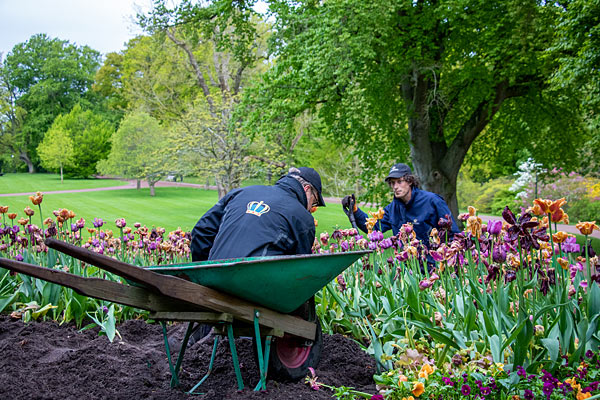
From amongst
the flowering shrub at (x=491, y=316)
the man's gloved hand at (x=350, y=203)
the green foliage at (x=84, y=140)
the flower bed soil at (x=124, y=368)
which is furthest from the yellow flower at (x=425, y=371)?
the green foliage at (x=84, y=140)

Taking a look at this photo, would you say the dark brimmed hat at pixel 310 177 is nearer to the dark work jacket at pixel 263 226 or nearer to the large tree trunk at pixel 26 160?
the dark work jacket at pixel 263 226

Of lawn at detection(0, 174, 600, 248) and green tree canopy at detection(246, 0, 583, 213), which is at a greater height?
green tree canopy at detection(246, 0, 583, 213)

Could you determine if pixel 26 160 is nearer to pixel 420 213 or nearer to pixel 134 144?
pixel 134 144

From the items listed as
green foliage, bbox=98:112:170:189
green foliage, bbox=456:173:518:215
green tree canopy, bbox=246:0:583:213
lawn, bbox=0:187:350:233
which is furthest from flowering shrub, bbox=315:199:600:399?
green foliage, bbox=98:112:170:189

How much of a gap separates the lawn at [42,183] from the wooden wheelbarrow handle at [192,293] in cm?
2356

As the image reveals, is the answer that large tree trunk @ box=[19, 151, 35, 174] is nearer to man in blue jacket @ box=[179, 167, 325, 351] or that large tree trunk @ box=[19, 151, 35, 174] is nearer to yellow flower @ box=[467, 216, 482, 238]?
man in blue jacket @ box=[179, 167, 325, 351]

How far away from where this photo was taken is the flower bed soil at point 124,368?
2.66 metres

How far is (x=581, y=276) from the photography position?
140 inches

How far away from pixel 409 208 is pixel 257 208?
107 inches

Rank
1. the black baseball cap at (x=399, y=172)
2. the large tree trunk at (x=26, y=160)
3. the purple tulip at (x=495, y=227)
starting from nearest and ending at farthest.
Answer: the purple tulip at (x=495, y=227)
the black baseball cap at (x=399, y=172)
the large tree trunk at (x=26, y=160)

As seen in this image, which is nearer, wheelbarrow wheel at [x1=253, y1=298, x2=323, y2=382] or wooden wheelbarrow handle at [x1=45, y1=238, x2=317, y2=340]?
wooden wheelbarrow handle at [x1=45, y1=238, x2=317, y2=340]

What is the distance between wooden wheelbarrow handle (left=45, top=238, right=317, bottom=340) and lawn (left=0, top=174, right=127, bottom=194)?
77.3 ft

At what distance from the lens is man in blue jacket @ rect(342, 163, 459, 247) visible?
502 centimetres

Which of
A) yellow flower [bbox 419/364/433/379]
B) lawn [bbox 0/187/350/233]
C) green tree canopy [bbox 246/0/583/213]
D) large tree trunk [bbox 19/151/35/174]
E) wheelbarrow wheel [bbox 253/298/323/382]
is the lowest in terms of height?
lawn [bbox 0/187/350/233]
